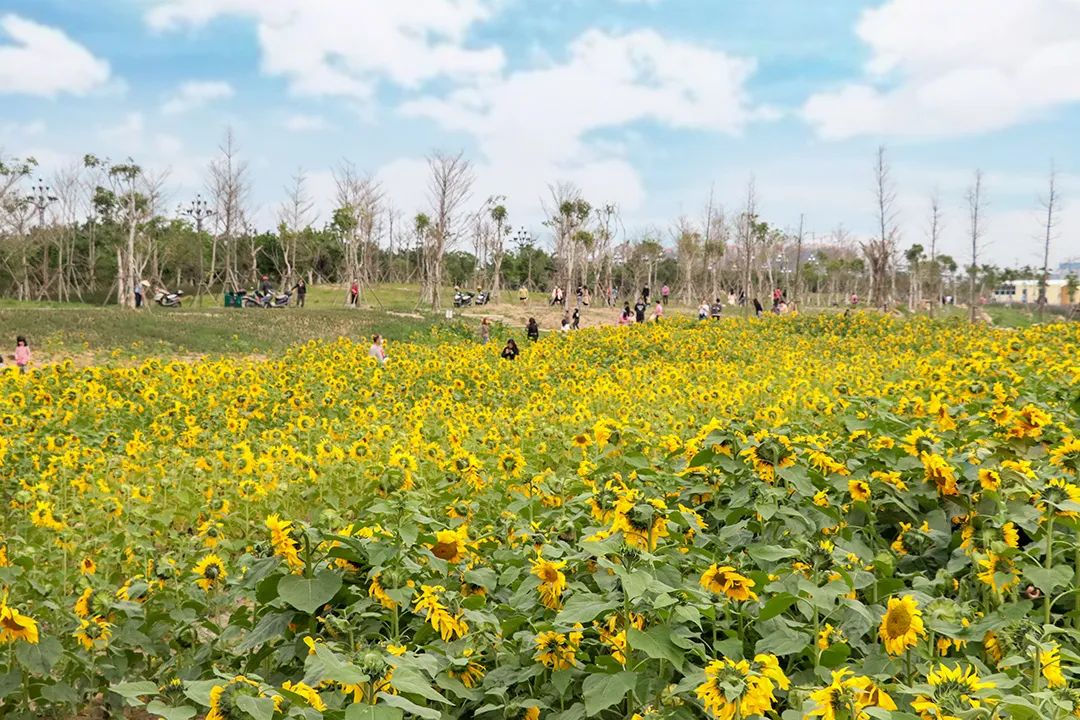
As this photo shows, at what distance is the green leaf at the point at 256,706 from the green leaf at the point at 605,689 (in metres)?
0.77

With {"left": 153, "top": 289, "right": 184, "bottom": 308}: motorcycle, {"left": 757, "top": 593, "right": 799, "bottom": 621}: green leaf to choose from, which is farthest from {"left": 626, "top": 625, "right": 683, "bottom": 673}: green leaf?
{"left": 153, "top": 289, "right": 184, "bottom": 308}: motorcycle

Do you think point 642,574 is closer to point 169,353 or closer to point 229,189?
point 169,353

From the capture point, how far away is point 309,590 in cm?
243

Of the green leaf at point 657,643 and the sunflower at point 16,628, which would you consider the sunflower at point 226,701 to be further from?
the sunflower at point 16,628

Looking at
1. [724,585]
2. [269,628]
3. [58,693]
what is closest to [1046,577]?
[724,585]

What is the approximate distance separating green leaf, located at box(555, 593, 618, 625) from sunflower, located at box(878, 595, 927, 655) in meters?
0.73

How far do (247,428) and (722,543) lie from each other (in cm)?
667

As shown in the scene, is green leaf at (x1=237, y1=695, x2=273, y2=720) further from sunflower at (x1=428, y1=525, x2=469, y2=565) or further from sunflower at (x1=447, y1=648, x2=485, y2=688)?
sunflower at (x1=428, y1=525, x2=469, y2=565)

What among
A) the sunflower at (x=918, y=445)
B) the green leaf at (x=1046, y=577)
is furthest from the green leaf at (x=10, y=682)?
the sunflower at (x=918, y=445)

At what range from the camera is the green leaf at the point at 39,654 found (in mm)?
2809

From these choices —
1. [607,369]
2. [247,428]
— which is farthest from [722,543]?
[607,369]

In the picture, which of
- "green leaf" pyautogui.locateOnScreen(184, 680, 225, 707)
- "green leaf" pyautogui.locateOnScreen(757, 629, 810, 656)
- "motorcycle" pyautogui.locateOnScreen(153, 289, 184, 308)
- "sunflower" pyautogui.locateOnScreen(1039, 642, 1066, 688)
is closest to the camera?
"green leaf" pyautogui.locateOnScreen(184, 680, 225, 707)

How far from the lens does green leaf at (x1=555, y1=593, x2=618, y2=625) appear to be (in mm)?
2094

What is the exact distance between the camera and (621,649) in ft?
7.41
